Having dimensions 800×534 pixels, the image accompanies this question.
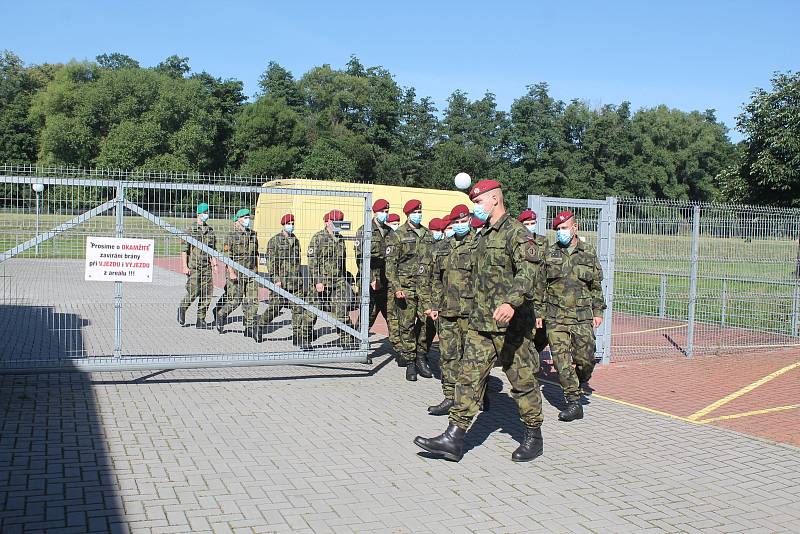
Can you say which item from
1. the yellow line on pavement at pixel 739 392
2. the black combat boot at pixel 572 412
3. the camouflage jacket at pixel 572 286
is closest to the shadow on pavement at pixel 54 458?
the black combat boot at pixel 572 412

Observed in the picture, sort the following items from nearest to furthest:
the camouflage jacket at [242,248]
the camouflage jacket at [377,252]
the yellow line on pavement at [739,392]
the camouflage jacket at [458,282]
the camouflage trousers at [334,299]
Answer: the camouflage jacket at [458,282] < the yellow line on pavement at [739,392] < the camouflage jacket at [242,248] < the camouflage trousers at [334,299] < the camouflage jacket at [377,252]

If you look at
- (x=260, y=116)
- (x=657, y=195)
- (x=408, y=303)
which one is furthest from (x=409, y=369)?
(x=657, y=195)

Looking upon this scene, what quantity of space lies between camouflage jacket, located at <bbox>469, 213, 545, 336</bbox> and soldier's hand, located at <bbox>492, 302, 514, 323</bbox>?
0.06m

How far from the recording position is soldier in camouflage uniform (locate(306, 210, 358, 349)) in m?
9.19

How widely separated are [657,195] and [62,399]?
78.4 m

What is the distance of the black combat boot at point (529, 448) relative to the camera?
5.96m

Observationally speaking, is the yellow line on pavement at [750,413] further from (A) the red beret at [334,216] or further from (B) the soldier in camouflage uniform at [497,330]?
(A) the red beret at [334,216]

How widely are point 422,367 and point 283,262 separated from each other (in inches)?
86.9

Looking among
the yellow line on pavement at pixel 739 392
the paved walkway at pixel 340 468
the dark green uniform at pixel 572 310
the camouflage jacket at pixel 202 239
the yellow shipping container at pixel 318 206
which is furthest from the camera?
the yellow shipping container at pixel 318 206

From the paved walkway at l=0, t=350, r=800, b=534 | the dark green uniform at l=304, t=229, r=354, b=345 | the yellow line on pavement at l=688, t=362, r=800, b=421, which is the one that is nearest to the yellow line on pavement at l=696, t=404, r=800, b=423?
the yellow line on pavement at l=688, t=362, r=800, b=421

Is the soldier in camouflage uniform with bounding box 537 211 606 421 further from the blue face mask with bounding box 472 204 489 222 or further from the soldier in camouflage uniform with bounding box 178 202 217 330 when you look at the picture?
the soldier in camouflage uniform with bounding box 178 202 217 330

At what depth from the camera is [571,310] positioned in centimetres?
762

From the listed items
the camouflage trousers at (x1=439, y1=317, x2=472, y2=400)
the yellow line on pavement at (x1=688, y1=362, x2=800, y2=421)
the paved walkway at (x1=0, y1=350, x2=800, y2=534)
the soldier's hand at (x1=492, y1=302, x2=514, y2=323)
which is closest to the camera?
the paved walkway at (x1=0, y1=350, x2=800, y2=534)

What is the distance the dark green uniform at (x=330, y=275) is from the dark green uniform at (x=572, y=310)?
273 centimetres
